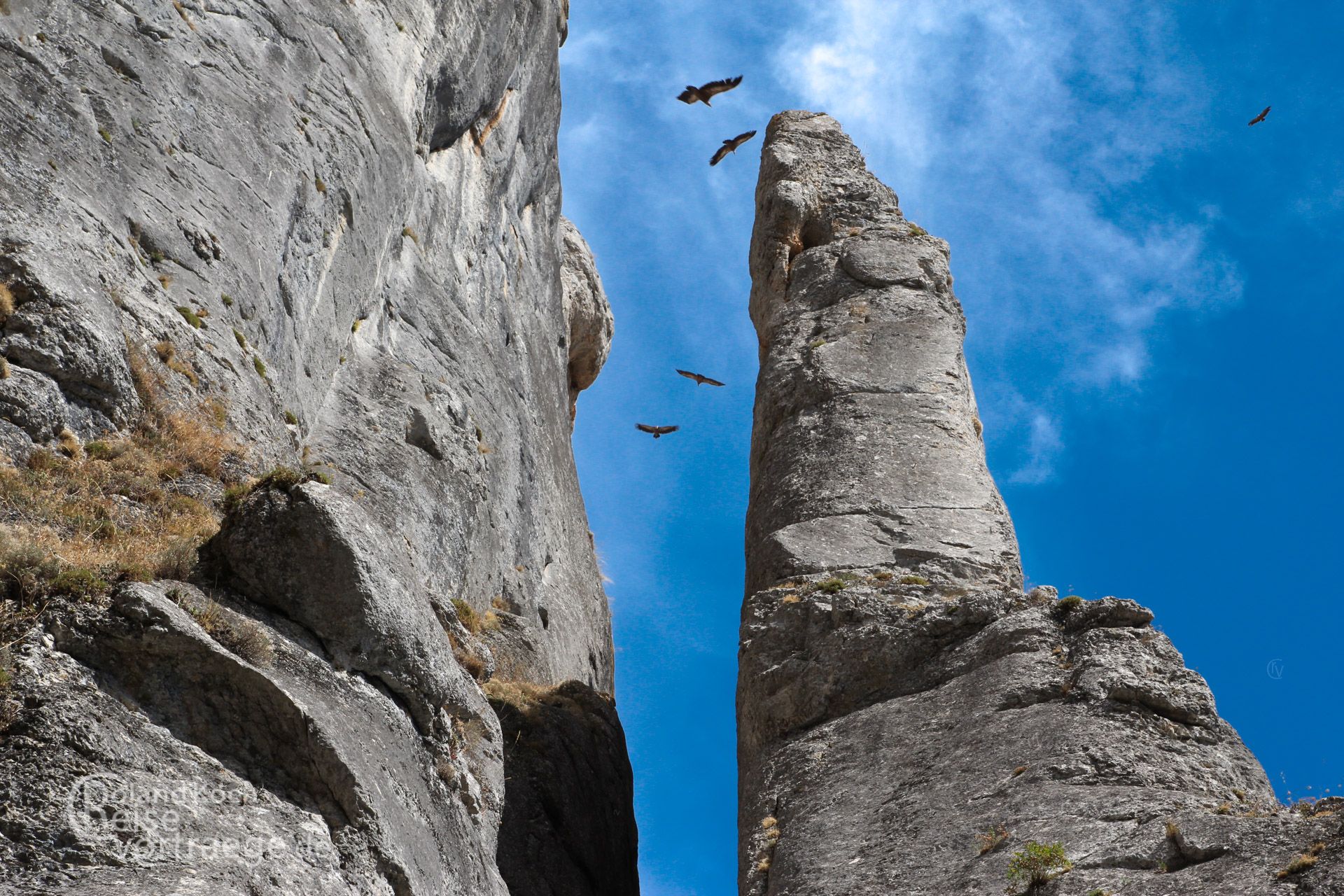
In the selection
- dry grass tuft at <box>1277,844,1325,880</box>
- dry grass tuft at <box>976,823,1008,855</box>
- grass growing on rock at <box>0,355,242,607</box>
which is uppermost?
grass growing on rock at <box>0,355,242,607</box>

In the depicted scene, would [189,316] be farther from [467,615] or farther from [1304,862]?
[1304,862]

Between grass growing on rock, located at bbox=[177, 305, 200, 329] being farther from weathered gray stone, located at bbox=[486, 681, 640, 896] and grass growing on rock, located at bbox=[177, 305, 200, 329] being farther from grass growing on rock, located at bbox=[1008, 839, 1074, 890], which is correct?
grass growing on rock, located at bbox=[1008, 839, 1074, 890]

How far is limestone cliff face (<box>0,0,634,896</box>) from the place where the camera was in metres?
6.62

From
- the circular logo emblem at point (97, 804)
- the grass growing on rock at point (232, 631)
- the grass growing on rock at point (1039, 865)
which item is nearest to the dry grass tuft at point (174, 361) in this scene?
the grass growing on rock at point (232, 631)

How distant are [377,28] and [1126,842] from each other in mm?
13833

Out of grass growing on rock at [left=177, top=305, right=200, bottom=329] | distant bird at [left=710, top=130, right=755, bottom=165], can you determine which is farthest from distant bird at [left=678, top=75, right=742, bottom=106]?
grass growing on rock at [left=177, top=305, right=200, bottom=329]

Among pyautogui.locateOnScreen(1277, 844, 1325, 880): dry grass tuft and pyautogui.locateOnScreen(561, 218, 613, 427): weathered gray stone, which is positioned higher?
pyautogui.locateOnScreen(561, 218, 613, 427): weathered gray stone

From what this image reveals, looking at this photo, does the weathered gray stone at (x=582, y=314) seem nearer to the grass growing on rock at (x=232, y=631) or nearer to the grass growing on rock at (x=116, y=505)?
the grass growing on rock at (x=116, y=505)

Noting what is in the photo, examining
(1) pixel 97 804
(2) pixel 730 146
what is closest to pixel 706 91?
(2) pixel 730 146

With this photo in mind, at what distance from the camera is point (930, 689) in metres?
11.4

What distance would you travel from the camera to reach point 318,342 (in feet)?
47.3

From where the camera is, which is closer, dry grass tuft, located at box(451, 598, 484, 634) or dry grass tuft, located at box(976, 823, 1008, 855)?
dry grass tuft, located at box(976, 823, 1008, 855)

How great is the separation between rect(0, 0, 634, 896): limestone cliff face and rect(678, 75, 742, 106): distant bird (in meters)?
3.70

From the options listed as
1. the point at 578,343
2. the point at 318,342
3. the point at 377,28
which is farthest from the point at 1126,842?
the point at 578,343
